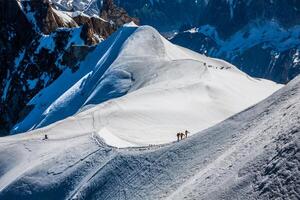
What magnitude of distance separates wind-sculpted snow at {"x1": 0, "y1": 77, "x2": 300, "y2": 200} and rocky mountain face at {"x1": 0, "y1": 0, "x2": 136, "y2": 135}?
252ft

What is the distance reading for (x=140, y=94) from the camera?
248ft

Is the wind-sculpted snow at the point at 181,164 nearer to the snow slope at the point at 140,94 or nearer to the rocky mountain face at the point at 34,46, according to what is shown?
the snow slope at the point at 140,94

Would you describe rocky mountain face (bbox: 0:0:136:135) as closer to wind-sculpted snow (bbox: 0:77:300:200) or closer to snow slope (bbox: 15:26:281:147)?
snow slope (bbox: 15:26:281:147)

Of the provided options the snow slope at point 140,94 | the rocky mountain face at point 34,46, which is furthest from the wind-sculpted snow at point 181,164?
the rocky mountain face at point 34,46

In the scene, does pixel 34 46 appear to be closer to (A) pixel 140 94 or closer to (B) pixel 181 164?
(A) pixel 140 94

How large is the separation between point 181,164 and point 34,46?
132 m

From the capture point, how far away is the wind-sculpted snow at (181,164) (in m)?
27.5

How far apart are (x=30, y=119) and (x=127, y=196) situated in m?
70.7

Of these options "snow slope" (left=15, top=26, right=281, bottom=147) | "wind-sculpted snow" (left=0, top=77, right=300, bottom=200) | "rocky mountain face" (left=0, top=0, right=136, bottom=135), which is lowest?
"rocky mountain face" (left=0, top=0, right=136, bottom=135)

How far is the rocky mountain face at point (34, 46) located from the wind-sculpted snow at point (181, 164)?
76876mm

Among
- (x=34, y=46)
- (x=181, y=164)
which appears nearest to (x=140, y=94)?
(x=181, y=164)

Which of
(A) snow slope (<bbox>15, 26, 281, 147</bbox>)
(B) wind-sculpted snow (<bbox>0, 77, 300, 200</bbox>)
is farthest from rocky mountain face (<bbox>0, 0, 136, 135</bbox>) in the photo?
(B) wind-sculpted snow (<bbox>0, 77, 300, 200</bbox>)

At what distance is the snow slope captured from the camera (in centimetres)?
6122

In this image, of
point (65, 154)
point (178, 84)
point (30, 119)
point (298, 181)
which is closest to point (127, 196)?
point (65, 154)
